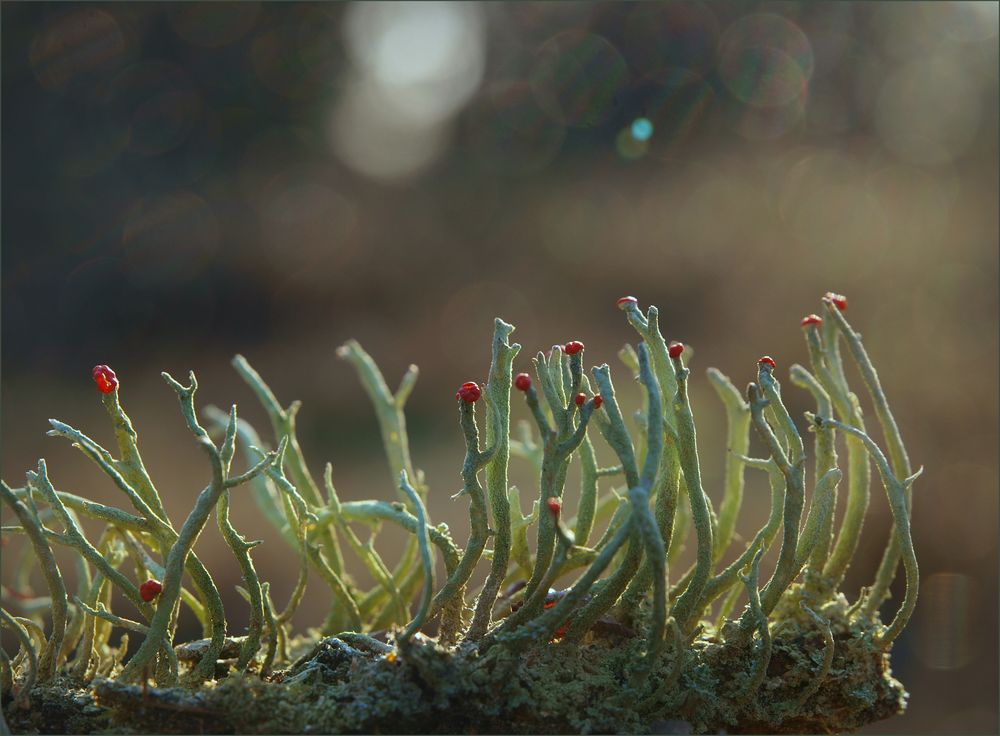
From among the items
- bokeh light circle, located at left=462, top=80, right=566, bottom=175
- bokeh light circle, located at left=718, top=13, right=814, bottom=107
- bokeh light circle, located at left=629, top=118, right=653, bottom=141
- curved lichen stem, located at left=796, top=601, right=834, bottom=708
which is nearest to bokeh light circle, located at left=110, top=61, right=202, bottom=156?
bokeh light circle, located at left=462, top=80, right=566, bottom=175

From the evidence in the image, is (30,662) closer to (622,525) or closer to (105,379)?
(105,379)

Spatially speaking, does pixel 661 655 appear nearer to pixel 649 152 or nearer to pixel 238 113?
pixel 649 152

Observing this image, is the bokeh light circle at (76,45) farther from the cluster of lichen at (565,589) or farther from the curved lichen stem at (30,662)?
the curved lichen stem at (30,662)

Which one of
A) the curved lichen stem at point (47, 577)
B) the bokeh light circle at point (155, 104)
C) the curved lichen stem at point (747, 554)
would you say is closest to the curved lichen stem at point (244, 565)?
the curved lichen stem at point (47, 577)

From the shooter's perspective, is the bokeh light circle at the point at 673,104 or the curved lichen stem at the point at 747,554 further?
the bokeh light circle at the point at 673,104

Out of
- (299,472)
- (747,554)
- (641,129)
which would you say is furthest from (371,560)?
(641,129)

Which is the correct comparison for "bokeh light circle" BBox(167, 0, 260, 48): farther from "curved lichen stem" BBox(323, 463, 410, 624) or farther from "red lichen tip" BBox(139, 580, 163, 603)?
"red lichen tip" BBox(139, 580, 163, 603)

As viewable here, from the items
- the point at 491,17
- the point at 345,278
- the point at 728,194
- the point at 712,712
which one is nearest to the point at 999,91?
the point at 728,194
